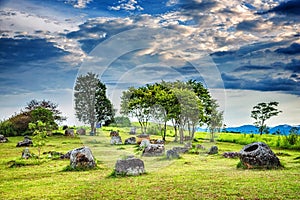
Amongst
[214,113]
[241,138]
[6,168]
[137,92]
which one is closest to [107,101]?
[137,92]

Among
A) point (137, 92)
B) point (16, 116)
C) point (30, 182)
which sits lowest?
point (30, 182)

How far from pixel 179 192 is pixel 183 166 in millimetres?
7725

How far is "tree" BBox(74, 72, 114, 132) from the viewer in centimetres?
4586

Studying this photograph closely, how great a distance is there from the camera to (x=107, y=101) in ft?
189

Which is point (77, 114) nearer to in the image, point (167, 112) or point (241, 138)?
point (167, 112)

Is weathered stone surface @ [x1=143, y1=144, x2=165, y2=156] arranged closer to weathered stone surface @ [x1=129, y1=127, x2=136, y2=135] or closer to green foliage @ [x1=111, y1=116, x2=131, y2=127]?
weathered stone surface @ [x1=129, y1=127, x2=136, y2=135]

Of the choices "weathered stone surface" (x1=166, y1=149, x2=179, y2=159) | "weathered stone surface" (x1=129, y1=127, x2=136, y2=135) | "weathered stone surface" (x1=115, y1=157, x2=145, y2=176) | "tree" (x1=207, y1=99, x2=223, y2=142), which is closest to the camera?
"weathered stone surface" (x1=115, y1=157, x2=145, y2=176)

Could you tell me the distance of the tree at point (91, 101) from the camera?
45.9 m

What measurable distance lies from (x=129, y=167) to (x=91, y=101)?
39.9 metres

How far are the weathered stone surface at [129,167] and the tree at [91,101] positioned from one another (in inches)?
1032

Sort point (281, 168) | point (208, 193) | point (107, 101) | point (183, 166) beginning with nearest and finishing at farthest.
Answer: point (208, 193), point (281, 168), point (183, 166), point (107, 101)

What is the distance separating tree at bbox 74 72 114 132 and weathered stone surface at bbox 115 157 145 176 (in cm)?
2621

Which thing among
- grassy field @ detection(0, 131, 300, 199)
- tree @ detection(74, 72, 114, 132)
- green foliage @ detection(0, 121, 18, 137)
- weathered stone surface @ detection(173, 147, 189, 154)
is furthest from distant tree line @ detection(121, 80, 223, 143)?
grassy field @ detection(0, 131, 300, 199)

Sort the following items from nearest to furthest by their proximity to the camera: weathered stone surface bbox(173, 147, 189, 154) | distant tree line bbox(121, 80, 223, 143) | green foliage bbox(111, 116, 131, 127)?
weathered stone surface bbox(173, 147, 189, 154)
distant tree line bbox(121, 80, 223, 143)
green foliage bbox(111, 116, 131, 127)
